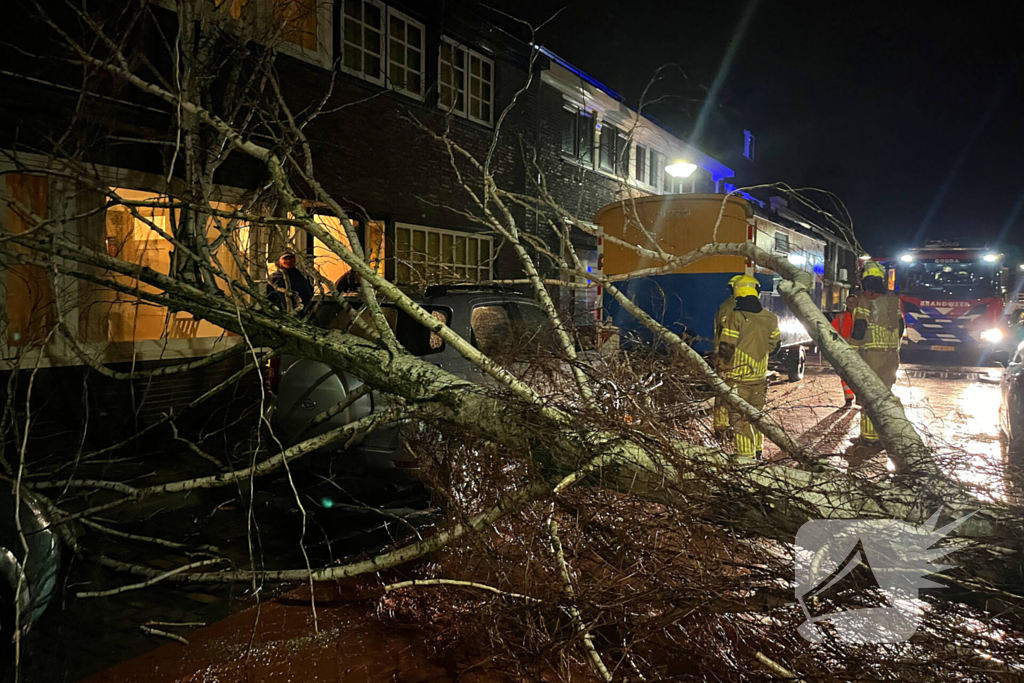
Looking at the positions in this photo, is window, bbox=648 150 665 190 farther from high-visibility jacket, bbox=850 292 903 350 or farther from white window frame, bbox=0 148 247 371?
white window frame, bbox=0 148 247 371

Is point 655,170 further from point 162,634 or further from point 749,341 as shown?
point 162,634

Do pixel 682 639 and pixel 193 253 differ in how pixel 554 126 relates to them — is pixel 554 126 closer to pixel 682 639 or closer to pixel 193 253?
pixel 193 253

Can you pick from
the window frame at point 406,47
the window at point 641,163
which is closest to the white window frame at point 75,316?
the window frame at point 406,47

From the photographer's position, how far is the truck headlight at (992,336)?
1736cm

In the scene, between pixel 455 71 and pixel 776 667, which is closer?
pixel 776 667

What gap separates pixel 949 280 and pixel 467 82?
608 inches

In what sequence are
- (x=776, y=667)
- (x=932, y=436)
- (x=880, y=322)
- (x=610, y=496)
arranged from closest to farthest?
(x=776, y=667) → (x=610, y=496) → (x=932, y=436) → (x=880, y=322)

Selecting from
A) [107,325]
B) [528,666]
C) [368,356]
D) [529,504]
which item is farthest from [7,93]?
[528,666]

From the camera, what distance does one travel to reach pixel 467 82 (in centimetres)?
1192

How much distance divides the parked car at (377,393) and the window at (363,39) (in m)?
5.42

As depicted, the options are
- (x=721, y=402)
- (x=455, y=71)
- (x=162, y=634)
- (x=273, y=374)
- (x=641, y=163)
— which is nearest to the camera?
(x=162, y=634)

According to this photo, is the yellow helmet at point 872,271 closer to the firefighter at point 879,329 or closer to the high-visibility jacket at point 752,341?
the firefighter at point 879,329

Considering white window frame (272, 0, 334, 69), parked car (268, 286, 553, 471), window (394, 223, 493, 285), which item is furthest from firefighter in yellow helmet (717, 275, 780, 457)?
white window frame (272, 0, 334, 69)

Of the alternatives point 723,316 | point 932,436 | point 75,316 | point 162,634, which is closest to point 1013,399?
point 723,316
